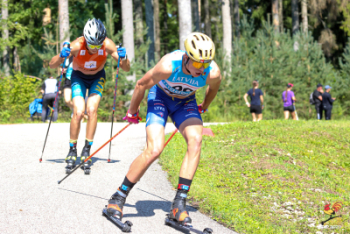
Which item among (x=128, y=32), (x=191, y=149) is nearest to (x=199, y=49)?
(x=191, y=149)

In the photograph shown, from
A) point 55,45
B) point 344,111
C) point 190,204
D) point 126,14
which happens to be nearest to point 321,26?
point 344,111

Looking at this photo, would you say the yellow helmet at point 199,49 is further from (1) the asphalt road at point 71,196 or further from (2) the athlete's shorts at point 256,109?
(2) the athlete's shorts at point 256,109

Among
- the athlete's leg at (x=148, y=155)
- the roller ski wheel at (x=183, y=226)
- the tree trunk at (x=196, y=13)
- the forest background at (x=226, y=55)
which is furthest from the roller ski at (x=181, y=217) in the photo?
the tree trunk at (x=196, y=13)

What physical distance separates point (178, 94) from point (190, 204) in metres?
1.68

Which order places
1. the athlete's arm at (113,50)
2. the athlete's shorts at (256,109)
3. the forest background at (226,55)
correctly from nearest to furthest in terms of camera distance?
the athlete's arm at (113,50)
the athlete's shorts at (256,109)
the forest background at (226,55)

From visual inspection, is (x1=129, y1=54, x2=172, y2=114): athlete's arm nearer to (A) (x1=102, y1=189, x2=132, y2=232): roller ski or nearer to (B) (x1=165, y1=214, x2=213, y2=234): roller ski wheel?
(A) (x1=102, y1=189, x2=132, y2=232): roller ski

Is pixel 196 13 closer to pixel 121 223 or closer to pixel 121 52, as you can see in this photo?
pixel 121 52

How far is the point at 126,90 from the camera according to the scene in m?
17.7

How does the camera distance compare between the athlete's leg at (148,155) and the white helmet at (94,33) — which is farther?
the white helmet at (94,33)

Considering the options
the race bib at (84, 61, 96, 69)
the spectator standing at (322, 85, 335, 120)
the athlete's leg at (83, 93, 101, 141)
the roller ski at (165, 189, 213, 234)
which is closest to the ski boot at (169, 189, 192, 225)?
the roller ski at (165, 189, 213, 234)

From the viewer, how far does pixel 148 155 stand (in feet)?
14.2

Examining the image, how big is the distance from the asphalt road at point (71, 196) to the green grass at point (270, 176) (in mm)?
508

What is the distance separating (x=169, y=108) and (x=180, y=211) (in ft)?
4.19

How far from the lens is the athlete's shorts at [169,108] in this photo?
4.69 metres
